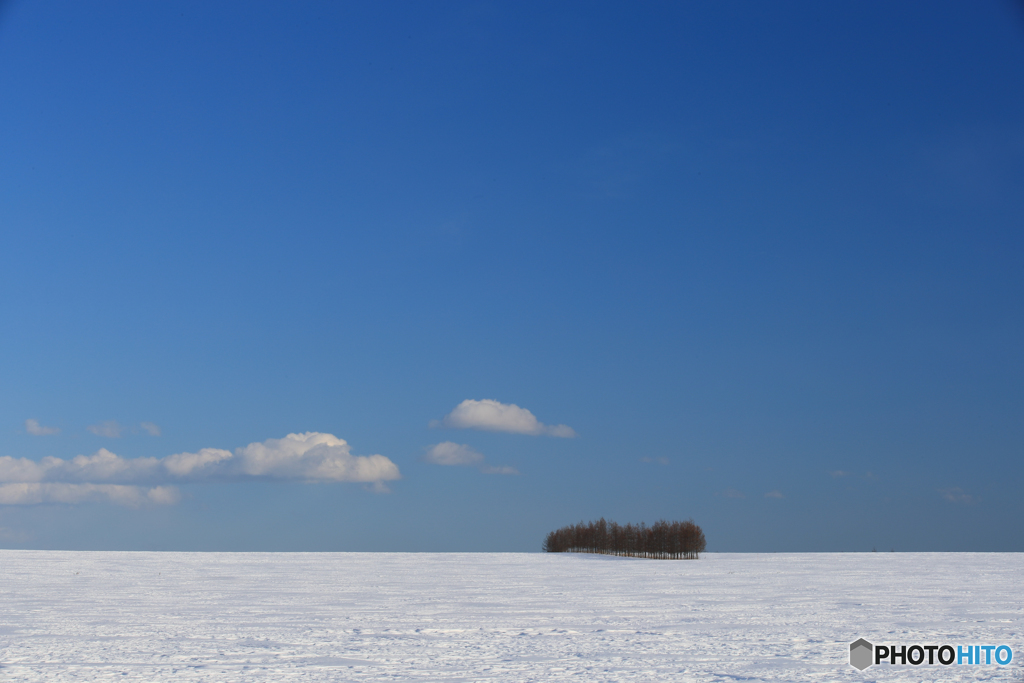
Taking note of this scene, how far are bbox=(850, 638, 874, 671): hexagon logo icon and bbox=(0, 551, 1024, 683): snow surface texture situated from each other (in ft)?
0.93

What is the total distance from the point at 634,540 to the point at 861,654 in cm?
6000

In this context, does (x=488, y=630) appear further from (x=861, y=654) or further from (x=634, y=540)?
(x=634, y=540)

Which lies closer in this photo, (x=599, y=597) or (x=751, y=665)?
(x=751, y=665)

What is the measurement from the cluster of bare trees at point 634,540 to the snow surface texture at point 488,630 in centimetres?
3595

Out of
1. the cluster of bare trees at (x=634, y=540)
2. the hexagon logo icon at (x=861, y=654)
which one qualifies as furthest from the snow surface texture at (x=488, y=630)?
the cluster of bare trees at (x=634, y=540)

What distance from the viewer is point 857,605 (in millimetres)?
24938

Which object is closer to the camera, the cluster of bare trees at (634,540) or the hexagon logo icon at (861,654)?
the hexagon logo icon at (861,654)

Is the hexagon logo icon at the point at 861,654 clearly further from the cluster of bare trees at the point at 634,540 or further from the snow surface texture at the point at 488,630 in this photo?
the cluster of bare trees at the point at 634,540

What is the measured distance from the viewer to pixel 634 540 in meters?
74.1

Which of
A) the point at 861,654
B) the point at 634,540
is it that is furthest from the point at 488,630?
the point at 634,540

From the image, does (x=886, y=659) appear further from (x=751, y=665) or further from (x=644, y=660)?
(x=644, y=660)

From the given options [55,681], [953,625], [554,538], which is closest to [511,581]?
[953,625]

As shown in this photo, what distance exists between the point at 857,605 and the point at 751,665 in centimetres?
1275

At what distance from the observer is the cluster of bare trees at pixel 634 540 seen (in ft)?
229
